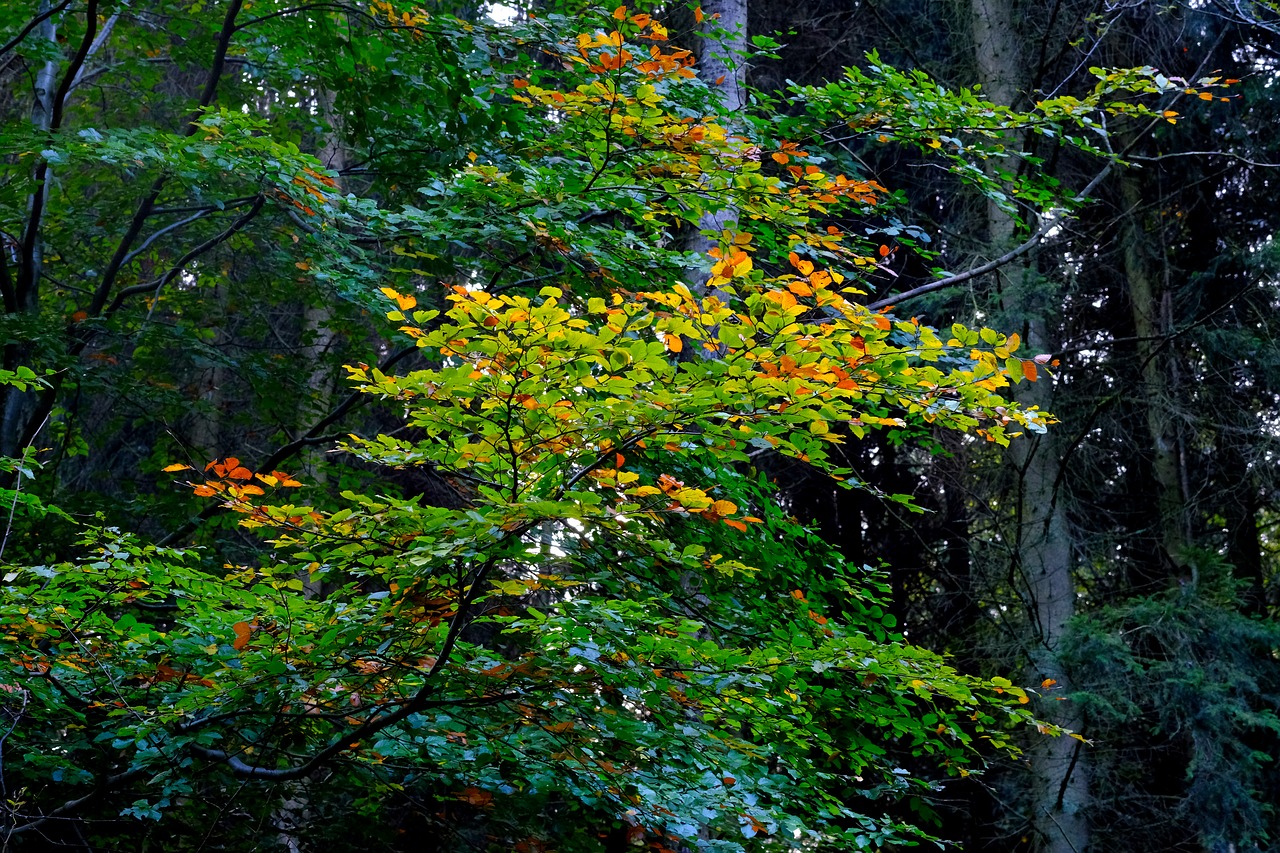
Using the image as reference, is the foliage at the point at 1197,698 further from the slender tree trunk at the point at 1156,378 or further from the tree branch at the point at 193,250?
the tree branch at the point at 193,250

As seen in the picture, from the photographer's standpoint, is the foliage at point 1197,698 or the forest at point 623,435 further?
the foliage at point 1197,698

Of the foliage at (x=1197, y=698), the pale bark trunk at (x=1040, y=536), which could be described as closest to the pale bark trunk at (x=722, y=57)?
the pale bark trunk at (x=1040, y=536)

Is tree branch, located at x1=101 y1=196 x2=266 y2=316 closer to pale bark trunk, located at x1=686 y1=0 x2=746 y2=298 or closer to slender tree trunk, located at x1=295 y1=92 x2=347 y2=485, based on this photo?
slender tree trunk, located at x1=295 y1=92 x2=347 y2=485

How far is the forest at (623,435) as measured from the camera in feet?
8.39

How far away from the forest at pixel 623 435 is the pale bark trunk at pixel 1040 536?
5 cm

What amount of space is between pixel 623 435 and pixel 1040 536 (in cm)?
709

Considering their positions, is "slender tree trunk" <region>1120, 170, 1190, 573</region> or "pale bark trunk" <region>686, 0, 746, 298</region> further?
"slender tree trunk" <region>1120, 170, 1190, 573</region>

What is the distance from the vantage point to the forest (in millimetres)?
2559

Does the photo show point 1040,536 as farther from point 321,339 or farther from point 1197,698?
point 321,339

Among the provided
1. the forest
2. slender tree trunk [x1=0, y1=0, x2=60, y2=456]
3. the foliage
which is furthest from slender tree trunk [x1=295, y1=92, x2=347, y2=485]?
the foliage

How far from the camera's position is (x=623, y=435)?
90.4 inches

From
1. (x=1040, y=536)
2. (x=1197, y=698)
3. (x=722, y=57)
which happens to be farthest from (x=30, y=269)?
(x=1197, y=698)

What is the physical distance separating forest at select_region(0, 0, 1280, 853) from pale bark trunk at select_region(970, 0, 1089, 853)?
5 cm

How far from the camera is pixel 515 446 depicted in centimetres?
248
